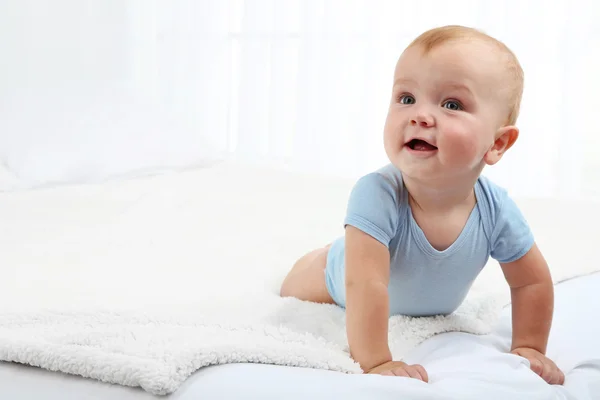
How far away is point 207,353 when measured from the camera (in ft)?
2.94

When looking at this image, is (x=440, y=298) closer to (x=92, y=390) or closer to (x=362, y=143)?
(x=92, y=390)

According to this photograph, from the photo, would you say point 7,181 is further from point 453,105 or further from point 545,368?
point 545,368

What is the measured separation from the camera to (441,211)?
124cm

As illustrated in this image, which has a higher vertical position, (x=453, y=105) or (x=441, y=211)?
(x=453, y=105)

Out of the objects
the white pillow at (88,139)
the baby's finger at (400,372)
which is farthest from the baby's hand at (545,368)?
the white pillow at (88,139)

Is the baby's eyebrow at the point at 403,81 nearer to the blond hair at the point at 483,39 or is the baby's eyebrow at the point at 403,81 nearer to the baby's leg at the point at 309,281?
the blond hair at the point at 483,39

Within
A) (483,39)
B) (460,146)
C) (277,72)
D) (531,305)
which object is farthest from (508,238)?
(277,72)

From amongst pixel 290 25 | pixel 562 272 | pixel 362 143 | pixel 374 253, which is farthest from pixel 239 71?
pixel 374 253

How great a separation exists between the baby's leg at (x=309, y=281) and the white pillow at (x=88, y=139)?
3.80 feet

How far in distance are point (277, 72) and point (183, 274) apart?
8.74 ft

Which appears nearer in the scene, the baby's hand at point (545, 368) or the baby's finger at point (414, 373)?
the baby's finger at point (414, 373)

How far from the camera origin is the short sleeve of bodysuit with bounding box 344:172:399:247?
117cm

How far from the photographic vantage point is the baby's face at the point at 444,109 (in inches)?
45.1

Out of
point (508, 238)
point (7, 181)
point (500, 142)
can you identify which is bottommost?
point (7, 181)
